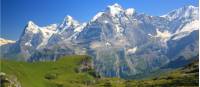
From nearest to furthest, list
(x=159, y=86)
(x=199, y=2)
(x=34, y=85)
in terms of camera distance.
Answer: (x=199, y=2)
(x=159, y=86)
(x=34, y=85)

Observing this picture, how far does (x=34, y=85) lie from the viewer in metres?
199

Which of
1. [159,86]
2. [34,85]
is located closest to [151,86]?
[159,86]

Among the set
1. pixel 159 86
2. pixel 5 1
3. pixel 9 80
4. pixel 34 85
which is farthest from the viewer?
pixel 34 85

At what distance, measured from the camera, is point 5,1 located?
26344 mm

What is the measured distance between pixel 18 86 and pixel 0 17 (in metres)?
139

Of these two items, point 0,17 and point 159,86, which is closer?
point 0,17

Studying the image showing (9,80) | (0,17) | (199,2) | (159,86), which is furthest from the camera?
(159,86)

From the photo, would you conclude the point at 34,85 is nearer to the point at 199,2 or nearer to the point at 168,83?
the point at 168,83

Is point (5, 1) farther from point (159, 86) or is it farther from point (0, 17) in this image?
point (159, 86)

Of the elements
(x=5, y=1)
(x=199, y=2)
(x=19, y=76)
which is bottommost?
(x=199, y=2)

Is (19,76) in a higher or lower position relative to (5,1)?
higher

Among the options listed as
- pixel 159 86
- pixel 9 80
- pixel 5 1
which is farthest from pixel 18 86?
pixel 5 1

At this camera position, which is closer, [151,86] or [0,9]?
Result: [0,9]

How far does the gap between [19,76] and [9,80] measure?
→ 138 feet
